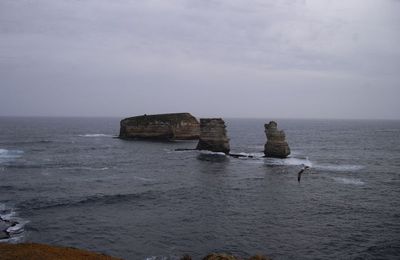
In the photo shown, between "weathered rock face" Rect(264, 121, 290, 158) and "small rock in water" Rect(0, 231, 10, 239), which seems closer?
"small rock in water" Rect(0, 231, 10, 239)

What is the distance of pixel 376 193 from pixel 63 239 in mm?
33549

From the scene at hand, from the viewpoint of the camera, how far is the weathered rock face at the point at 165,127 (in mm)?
113000

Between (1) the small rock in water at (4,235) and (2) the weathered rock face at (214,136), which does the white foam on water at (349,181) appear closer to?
(2) the weathered rock face at (214,136)

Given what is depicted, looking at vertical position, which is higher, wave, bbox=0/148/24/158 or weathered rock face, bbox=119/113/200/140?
weathered rock face, bbox=119/113/200/140

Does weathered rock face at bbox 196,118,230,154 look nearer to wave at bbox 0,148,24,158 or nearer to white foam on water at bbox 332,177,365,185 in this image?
white foam on water at bbox 332,177,365,185

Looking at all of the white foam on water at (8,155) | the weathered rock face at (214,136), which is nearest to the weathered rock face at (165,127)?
the weathered rock face at (214,136)

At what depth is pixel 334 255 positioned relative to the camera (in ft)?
90.4

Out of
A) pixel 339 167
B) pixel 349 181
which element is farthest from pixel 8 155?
pixel 349 181

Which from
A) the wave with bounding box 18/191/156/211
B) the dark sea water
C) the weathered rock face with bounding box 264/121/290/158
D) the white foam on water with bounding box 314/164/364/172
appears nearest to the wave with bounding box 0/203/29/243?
the dark sea water

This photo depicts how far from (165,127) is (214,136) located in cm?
3262

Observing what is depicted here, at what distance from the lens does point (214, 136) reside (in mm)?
83188

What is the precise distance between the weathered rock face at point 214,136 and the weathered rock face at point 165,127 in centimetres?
2996

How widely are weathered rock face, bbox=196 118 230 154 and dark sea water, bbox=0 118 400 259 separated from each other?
42.1 feet

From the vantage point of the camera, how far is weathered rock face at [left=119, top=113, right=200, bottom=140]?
113000 mm
